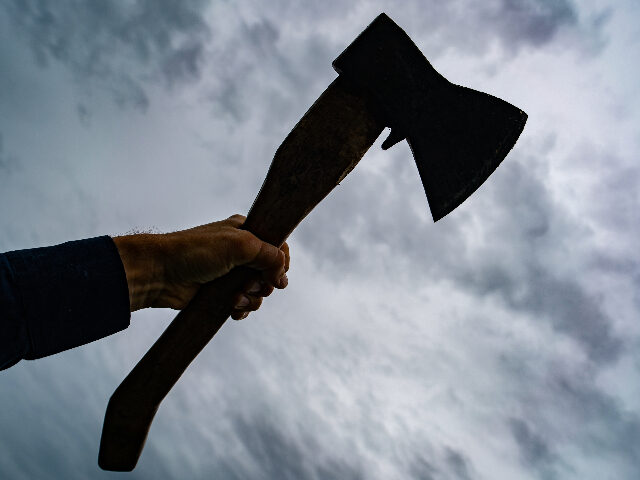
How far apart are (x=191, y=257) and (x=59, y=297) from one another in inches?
24.8

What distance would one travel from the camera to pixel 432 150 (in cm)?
250

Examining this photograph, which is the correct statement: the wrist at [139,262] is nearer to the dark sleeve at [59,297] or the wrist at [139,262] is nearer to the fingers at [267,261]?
the dark sleeve at [59,297]

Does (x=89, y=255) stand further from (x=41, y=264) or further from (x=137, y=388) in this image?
(x=137, y=388)

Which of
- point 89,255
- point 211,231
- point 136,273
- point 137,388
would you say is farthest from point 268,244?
point 137,388

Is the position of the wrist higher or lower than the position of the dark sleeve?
higher

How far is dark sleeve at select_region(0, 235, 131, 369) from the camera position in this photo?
1962mm

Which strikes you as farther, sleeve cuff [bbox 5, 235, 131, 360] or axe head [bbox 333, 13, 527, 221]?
axe head [bbox 333, 13, 527, 221]

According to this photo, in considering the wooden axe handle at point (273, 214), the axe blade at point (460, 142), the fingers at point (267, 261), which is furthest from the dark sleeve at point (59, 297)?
the axe blade at point (460, 142)

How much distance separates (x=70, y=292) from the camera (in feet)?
6.88

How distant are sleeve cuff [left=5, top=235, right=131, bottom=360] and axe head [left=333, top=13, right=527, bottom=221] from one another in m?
1.60

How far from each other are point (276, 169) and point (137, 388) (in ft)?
4.57

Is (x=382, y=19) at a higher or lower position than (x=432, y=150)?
higher

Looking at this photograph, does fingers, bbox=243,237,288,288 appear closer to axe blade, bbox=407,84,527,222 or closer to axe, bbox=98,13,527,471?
axe, bbox=98,13,527,471

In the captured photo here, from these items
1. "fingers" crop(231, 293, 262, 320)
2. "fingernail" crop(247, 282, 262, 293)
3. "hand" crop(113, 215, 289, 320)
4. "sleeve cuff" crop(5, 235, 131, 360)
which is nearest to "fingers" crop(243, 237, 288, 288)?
"hand" crop(113, 215, 289, 320)
